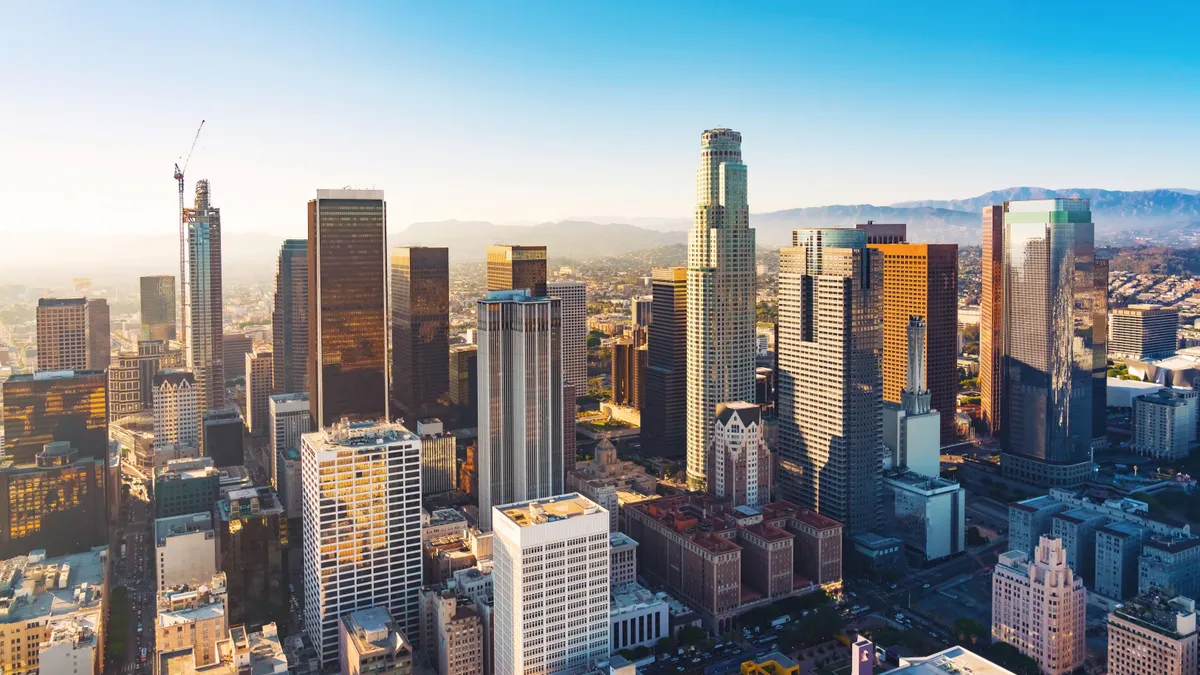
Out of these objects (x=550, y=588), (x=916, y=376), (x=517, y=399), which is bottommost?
(x=550, y=588)

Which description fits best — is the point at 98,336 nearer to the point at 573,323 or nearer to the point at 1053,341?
the point at 573,323

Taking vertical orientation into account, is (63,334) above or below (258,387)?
above

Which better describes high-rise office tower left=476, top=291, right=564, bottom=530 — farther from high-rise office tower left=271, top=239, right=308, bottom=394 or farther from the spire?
high-rise office tower left=271, top=239, right=308, bottom=394

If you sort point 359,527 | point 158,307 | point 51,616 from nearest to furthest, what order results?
point 51,616
point 359,527
point 158,307

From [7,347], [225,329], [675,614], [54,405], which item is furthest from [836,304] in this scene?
[225,329]

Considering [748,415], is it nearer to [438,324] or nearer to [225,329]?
[438,324]

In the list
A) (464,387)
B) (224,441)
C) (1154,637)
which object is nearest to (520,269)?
(464,387)

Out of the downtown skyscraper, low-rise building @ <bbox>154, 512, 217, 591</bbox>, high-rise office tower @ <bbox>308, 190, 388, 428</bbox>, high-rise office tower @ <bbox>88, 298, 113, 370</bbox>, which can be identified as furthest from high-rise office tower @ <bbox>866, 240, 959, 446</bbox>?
high-rise office tower @ <bbox>88, 298, 113, 370</bbox>
